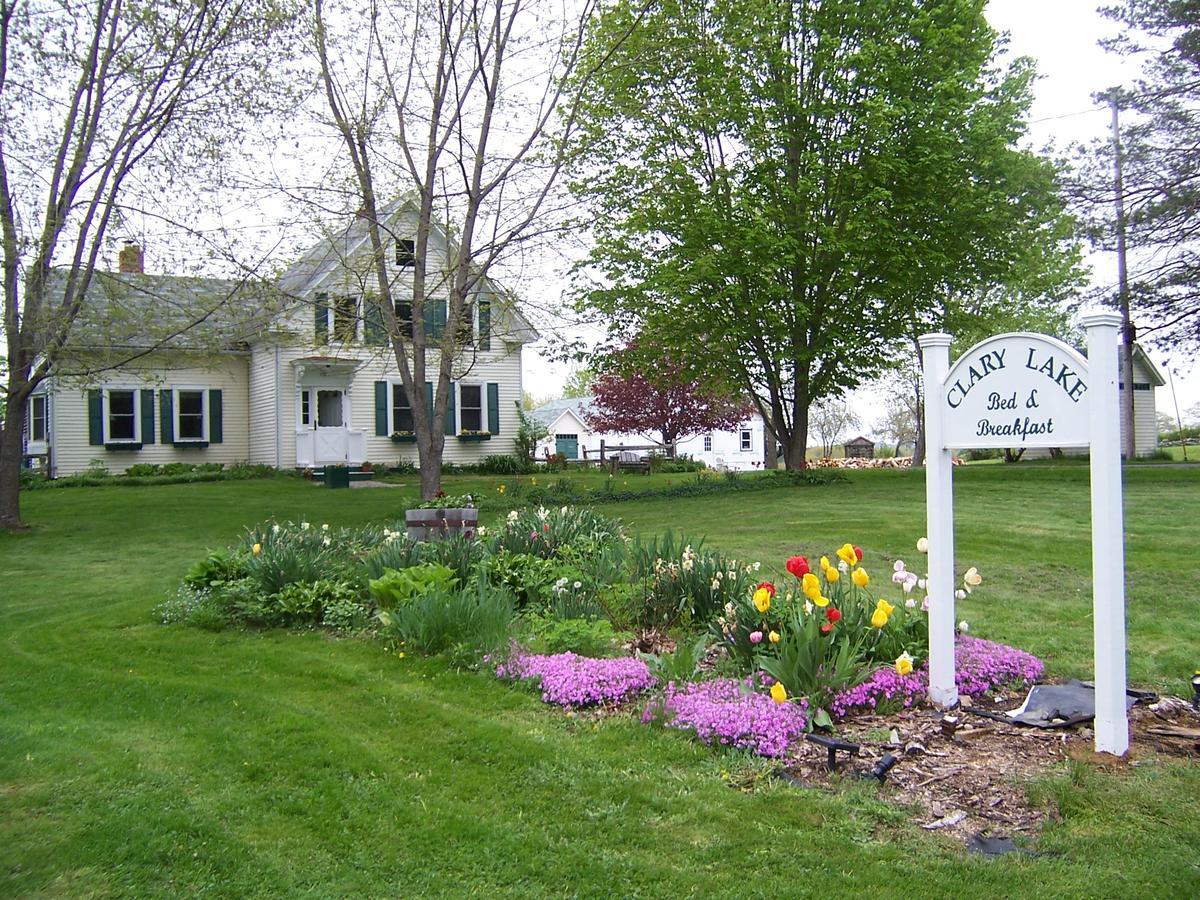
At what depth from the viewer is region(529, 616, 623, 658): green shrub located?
5.44 meters

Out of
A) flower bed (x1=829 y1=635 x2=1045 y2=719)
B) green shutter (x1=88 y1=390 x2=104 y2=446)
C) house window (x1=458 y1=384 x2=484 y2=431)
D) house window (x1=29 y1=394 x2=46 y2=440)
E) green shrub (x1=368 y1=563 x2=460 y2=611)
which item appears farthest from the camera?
house window (x1=458 y1=384 x2=484 y2=431)

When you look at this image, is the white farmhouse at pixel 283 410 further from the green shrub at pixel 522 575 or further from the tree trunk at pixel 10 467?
the green shrub at pixel 522 575

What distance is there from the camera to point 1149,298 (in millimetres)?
19016

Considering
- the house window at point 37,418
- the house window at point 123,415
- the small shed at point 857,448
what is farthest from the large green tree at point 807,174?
the small shed at point 857,448

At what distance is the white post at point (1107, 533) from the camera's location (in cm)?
388

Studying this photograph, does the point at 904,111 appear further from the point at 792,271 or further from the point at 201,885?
the point at 201,885

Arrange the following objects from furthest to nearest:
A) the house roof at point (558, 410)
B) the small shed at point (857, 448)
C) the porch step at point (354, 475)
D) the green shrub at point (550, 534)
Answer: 1. the house roof at point (558, 410)
2. the small shed at point (857, 448)
3. the porch step at point (354, 475)
4. the green shrub at point (550, 534)

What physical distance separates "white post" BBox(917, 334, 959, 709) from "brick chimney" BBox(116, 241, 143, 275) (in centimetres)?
1242

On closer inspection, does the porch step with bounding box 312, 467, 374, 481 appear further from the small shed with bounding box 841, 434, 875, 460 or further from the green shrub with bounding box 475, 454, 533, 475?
the small shed with bounding box 841, 434, 875, 460

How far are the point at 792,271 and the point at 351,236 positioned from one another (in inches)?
374

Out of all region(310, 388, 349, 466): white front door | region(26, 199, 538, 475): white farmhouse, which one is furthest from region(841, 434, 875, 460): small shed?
region(310, 388, 349, 466): white front door

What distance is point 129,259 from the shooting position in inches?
540

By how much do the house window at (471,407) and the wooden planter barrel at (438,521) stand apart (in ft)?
60.7

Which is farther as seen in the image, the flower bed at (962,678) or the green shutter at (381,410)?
the green shutter at (381,410)
